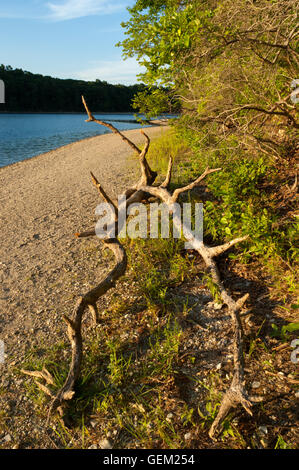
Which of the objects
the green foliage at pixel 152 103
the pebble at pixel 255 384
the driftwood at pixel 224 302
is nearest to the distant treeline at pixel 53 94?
the green foliage at pixel 152 103

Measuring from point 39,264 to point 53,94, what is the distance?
58.5 m

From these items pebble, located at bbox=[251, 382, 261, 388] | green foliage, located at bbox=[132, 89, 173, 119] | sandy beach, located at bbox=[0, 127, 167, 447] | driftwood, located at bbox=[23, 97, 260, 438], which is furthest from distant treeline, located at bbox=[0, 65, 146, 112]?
pebble, located at bbox=[251, 382, 261, 388]

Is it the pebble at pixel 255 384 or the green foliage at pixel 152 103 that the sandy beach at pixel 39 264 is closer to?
the pebble at pixel 255 384

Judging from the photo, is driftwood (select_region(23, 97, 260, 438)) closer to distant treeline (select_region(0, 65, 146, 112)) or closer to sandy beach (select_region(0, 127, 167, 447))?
sandy beach (select_region(0, 127, 167, 447))

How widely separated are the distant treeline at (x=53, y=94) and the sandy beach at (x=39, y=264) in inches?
1869

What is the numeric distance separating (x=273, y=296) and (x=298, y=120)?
113 inches

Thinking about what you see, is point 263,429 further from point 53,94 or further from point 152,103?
point 53,94

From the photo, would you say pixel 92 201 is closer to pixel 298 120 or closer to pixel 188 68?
pixel 188 68

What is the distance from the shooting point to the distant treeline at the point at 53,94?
51.4 metres

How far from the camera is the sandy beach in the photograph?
9.23ft

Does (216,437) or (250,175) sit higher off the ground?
(250,175)

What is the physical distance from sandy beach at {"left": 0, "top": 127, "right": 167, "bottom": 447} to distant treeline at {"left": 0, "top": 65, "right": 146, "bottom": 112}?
47.5 m
